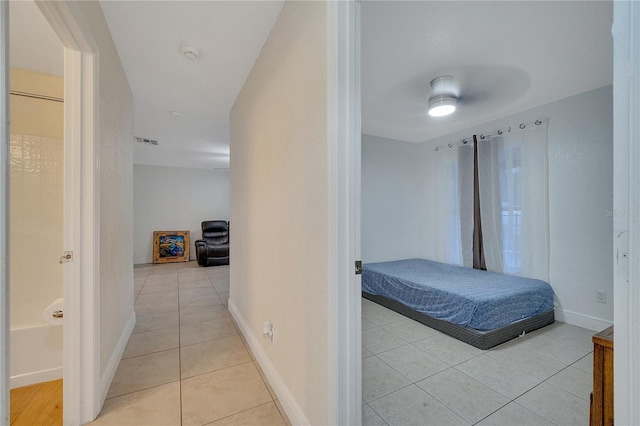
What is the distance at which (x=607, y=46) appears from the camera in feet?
6.19

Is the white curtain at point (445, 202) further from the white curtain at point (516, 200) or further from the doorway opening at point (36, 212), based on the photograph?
the doorway opening at point (36, 212)

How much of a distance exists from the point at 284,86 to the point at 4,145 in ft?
4.09

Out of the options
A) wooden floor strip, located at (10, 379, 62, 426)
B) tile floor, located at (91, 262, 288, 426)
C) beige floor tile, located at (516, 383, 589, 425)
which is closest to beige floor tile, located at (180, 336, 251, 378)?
tile floor, located at (91, 262, 288, 426)

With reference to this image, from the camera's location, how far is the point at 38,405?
1.56 meters

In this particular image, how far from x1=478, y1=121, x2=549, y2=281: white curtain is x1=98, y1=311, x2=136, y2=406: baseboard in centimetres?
393

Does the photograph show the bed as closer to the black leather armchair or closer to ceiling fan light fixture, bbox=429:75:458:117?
ceiling fan light fixture, bbox=429:75:458:117

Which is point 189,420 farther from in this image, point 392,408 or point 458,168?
point 458,168

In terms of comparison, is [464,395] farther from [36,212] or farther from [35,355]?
[36,212]

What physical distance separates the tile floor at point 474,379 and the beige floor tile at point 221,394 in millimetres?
694

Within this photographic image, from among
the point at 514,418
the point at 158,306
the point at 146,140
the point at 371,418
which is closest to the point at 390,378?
the point at 371,418

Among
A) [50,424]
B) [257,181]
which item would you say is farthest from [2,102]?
[50,424]

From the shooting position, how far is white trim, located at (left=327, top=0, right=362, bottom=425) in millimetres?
1070
